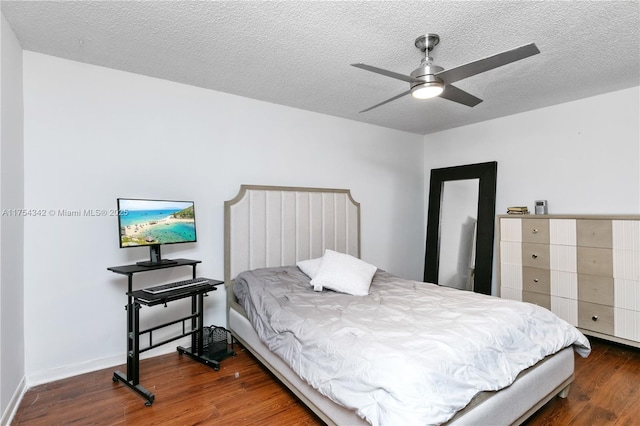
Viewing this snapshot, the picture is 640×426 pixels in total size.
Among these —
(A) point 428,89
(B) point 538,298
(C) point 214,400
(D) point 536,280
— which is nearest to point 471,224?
(D) point 536,280

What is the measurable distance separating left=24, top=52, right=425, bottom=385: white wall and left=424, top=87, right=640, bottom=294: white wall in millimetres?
2527

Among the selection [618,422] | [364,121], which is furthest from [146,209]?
[618,422]

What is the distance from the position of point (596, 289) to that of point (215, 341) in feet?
11.9

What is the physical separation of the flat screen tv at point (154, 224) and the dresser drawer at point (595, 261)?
3.67 m

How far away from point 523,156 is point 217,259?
12.3 feet

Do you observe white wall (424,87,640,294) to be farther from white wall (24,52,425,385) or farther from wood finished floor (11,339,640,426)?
white wall (24,52,425,385)

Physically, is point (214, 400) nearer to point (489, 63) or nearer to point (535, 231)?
point (489, 63)

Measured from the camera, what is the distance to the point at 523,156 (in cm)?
390

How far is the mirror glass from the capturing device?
4.20 m

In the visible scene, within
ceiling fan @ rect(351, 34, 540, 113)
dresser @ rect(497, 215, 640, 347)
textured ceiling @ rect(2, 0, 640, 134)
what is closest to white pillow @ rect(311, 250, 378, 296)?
ceiling fan @ rect(351, 34, 540, 113)

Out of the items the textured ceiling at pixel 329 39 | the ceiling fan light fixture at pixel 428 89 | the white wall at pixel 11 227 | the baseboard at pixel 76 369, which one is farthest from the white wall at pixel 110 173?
the ceiling fan light fixture at pixel 428 89

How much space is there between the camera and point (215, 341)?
9.64ft

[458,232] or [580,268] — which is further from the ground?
[458,232]

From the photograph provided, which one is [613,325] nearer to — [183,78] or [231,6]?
[231,6]
